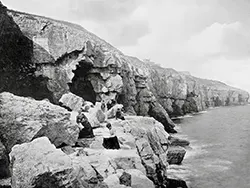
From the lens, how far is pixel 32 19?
48.3 metres

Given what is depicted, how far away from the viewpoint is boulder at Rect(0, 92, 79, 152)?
15.8 metres

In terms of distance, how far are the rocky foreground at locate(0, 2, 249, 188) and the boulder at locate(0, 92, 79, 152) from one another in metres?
0.06

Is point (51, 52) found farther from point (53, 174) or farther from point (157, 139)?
point (53, 174)

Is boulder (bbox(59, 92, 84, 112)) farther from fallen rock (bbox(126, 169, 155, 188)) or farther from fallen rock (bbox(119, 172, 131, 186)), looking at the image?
fallen rock (bbox(119, 172, 131, 186))

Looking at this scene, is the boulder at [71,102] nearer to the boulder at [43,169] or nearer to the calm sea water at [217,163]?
the calm sea water at [217,163]

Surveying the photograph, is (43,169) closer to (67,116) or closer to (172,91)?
(67,116)

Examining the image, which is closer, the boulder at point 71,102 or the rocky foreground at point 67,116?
the rocky foreground at point 67,116

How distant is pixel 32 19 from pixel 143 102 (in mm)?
36267

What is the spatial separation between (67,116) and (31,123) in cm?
317

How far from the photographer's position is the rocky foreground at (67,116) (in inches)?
440

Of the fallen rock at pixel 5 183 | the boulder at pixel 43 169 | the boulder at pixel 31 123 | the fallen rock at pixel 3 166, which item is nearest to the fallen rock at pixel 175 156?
the boulder at pixel 31 123

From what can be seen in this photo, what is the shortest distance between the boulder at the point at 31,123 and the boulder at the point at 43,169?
4663 mm

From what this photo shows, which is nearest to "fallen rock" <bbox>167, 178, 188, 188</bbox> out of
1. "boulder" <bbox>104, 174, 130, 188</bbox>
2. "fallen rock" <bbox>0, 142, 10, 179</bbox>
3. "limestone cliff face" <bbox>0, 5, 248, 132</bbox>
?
"boulder" <bbox>104, 174, 130, 188</bbox>

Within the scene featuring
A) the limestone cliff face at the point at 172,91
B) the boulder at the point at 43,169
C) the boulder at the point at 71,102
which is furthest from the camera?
the limestone cliff face at the point at 172,91
